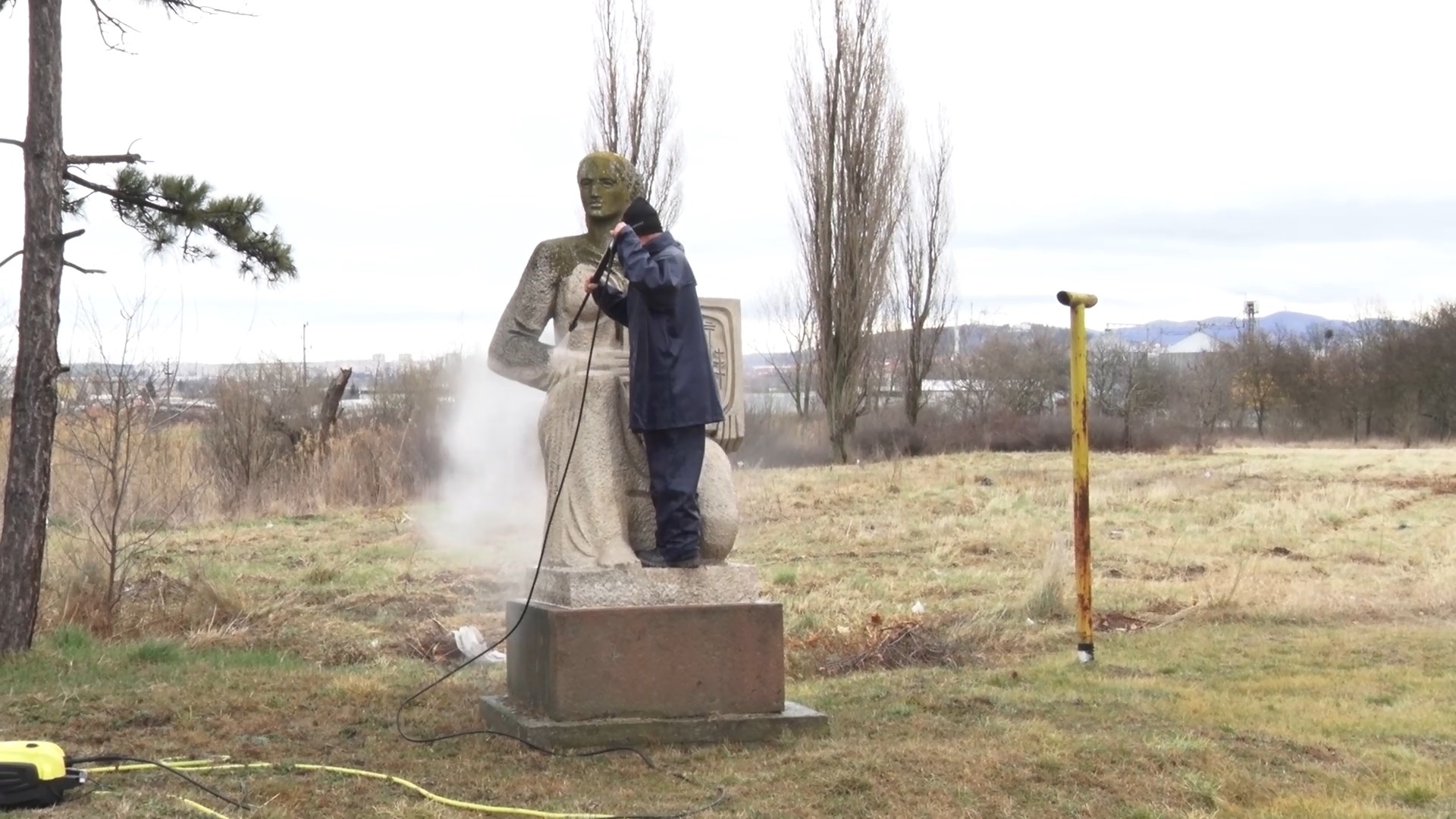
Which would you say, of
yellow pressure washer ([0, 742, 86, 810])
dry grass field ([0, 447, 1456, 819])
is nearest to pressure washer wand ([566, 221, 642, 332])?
dry grass field ([0, 447, 1456, 819])

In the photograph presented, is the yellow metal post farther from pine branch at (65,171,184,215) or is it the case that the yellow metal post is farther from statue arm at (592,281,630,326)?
pine branch at (65,171,184,215)

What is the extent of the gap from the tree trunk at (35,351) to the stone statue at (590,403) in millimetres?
2787

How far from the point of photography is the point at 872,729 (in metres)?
6.36

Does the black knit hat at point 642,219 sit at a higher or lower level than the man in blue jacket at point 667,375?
higher

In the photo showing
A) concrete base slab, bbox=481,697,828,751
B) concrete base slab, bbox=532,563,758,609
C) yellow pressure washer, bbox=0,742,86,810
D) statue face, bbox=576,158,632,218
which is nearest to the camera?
yellow pressure washer, bbox=0,742,86,810

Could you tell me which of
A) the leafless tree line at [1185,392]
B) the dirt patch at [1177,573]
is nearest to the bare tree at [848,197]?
the leafless tree line at [1185,392]

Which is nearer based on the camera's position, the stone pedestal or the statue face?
the stone pedestal

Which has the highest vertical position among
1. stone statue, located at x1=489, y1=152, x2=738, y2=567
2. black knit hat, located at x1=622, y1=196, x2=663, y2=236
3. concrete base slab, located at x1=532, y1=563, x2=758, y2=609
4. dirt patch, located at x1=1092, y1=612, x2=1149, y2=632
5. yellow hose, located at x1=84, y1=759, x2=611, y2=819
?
black knit hat, located at x1=622, y1=196, x2=663, y2=236

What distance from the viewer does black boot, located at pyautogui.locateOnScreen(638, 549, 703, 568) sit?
613 cm

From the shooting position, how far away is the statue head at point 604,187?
651cm

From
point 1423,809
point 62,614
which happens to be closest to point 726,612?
point 1423,809

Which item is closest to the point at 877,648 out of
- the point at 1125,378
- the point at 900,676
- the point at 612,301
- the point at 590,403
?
the point at 900,676

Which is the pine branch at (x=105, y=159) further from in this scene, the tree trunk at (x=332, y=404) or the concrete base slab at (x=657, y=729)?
the tree trunk at (x=332, y=404)

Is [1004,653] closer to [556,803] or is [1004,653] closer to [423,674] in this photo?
[423,674]
